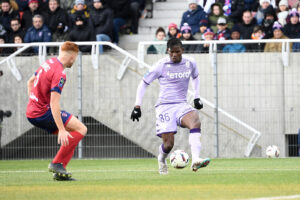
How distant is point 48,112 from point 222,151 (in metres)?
8.50

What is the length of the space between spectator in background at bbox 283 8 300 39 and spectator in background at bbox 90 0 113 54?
4.51 m

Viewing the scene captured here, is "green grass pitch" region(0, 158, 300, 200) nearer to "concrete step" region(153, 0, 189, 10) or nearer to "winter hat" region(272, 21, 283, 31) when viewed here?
"winter hat" region(272, 21, 283, 31)

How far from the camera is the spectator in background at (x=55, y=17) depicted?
21.8 metres

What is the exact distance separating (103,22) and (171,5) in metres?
3.09

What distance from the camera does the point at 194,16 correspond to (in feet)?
70.5

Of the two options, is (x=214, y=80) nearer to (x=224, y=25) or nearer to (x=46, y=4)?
(x=224, y=25)

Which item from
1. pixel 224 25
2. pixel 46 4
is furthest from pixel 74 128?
pixel 46 4

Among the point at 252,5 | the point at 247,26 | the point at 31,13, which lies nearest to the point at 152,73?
the point at 247,26

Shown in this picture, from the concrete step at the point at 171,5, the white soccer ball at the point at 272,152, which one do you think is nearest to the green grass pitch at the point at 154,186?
the white soccer ball at the point at 272,152

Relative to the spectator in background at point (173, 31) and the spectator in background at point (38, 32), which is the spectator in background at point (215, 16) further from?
the spectator in background at point (38, 32)

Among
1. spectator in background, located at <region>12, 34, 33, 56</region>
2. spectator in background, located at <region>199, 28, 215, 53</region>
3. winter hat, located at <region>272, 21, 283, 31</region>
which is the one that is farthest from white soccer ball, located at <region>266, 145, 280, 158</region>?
spectator in background, located at <region>12, 34, 33, 56</region>

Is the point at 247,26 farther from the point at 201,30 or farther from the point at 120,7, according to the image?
the point at 120,7

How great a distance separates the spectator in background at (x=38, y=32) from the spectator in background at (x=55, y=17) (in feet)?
1.36

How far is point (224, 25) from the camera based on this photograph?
68.1 feet
